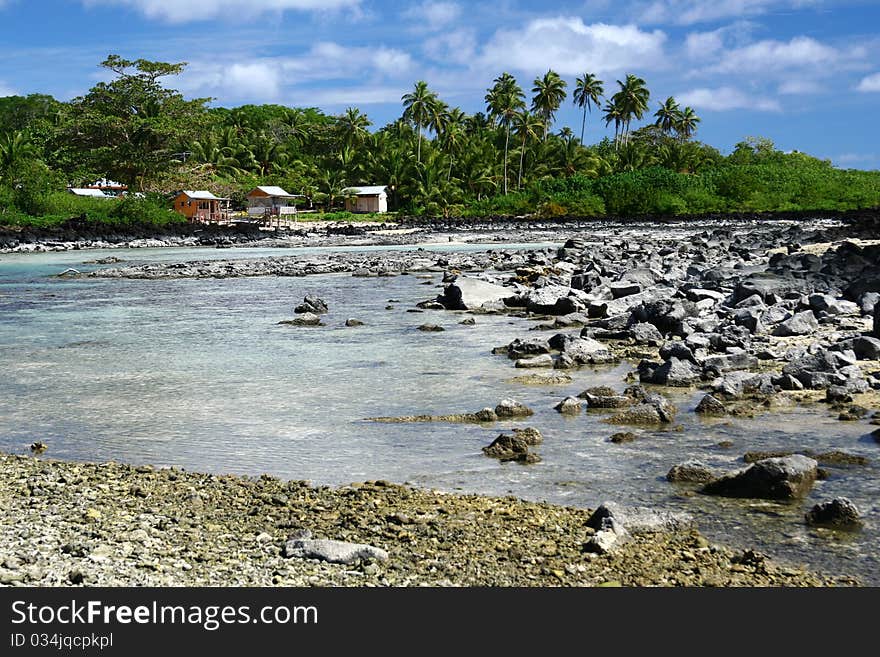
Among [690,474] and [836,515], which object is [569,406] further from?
[836,515]

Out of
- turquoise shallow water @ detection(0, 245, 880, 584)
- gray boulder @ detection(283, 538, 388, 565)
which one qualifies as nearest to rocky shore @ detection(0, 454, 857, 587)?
gray boulder @ detection(283, 538, 388, 565)

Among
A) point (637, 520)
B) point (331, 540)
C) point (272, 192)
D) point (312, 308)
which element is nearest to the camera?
point (331, 540)

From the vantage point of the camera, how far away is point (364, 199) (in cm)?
8244

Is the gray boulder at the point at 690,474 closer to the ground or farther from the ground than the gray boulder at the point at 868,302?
closer to the ground

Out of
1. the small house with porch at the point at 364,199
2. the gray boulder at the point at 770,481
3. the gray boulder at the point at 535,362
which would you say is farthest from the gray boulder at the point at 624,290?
the small house with porch at the point at 364,199

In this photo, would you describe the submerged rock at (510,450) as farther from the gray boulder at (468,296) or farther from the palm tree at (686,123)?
the palm tree at (686,123)

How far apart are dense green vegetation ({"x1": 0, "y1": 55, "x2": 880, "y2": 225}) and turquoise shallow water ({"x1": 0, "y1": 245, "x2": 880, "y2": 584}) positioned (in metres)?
49.0

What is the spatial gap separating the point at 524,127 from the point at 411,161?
46.9ft

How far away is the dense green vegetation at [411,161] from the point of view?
2756 inches

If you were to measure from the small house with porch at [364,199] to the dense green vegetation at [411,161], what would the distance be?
1.18 meters

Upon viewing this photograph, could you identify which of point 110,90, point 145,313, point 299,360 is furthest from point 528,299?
point 110,90

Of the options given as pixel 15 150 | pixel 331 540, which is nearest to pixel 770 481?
pixel 331 540

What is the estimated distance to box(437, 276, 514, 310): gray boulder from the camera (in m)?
18.4

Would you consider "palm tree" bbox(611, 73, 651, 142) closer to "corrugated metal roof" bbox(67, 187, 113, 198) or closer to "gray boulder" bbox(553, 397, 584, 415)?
"corrugated metal roof" bbox(67, 187, 113, 198)
